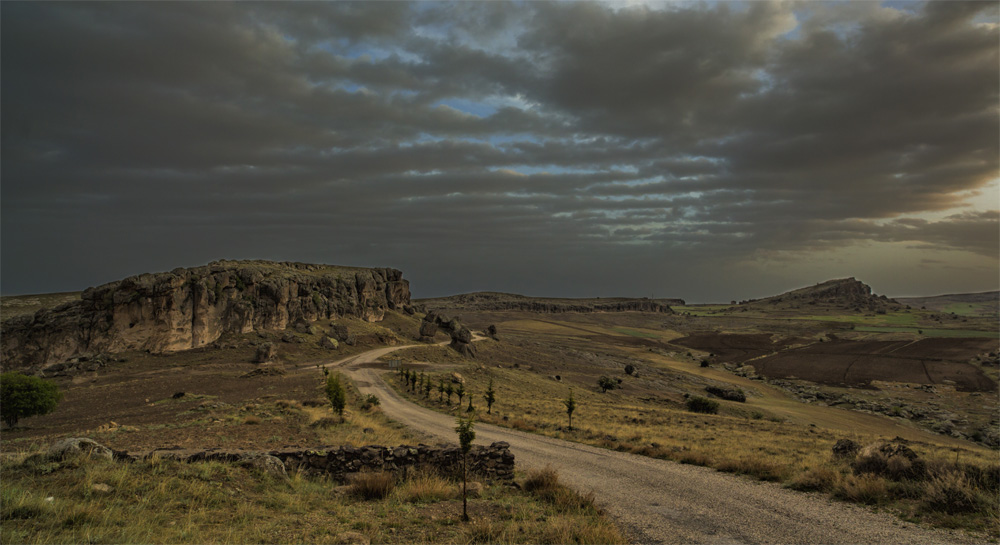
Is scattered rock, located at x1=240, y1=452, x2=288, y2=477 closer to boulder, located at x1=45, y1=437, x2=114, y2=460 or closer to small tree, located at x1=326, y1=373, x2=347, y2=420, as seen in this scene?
boulder, located at x1=45, y1=437, x2=114, y2=460

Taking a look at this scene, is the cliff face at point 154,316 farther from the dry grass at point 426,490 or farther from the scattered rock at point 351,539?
the scattered rock at point 351,539

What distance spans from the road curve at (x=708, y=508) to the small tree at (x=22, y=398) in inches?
1388

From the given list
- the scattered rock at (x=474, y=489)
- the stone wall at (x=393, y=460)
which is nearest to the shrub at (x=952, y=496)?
the stone wall at (x=393, y=460)

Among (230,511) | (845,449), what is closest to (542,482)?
(230,511)

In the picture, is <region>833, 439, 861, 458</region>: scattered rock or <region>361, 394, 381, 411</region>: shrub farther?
<region>361, 394, 381, 411</region>: shrub

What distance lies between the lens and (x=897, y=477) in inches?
556

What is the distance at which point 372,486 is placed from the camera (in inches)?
543

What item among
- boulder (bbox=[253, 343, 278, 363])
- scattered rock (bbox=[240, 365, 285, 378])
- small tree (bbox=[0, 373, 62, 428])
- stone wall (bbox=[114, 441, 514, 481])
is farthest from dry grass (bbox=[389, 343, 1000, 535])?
small tree (bbox=[0, 373, 62, 428])

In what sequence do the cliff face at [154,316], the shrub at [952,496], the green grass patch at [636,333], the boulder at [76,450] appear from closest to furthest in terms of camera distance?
the shrub at [952,496] → the boulder at [76,450] → the cliff face at [154,316] → the green grass patch at [636,333]

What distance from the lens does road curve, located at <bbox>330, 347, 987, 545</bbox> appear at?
11.1 meters

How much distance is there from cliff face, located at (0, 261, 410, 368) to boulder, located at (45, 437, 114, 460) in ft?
188

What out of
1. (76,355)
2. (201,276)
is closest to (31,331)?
(76,355)

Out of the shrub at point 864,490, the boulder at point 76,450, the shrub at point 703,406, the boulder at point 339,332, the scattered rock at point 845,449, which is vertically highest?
the boulder at point 76,450

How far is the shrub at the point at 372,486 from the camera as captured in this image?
1373cm
